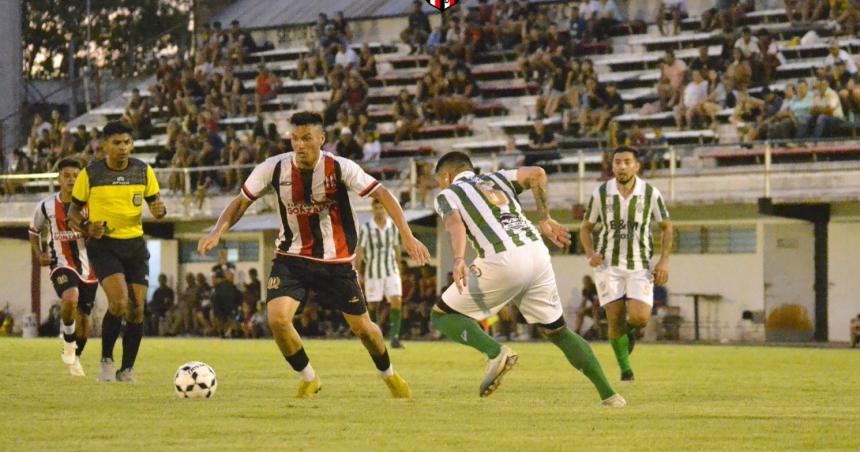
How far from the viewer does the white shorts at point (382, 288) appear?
2416 centimetres

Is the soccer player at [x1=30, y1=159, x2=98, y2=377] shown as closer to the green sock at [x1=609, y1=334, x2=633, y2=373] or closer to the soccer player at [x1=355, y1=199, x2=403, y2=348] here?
the green sock at [x1=609, y1=334, x2=633, y2=373]

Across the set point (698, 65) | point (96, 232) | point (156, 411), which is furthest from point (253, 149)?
point (156, 411)

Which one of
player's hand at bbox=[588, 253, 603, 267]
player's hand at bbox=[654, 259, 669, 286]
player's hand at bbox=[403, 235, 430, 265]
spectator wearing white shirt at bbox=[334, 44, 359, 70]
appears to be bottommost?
player's hand at bbox=[654, 259, 669, 286]

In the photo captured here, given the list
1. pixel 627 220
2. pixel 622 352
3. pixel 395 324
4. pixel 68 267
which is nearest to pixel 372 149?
pixel 395 324

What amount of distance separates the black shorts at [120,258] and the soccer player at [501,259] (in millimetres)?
3329

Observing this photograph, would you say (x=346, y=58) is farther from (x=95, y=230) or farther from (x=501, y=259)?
(x=501, y=259)

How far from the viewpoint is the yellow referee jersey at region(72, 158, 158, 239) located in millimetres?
13656

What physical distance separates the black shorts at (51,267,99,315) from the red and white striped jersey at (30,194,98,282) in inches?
2.1

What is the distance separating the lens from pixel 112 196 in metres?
13.7

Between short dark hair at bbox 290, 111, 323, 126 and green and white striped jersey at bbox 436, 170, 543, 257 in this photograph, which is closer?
short dark hair at bbox 290, 111, 323, 126

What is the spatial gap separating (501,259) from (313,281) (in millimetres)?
1362

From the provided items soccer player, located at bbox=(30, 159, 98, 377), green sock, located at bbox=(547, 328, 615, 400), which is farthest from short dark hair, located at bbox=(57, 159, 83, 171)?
green sock, located at bbox=(547, 328, 615, 400)

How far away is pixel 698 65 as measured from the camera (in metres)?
31.5

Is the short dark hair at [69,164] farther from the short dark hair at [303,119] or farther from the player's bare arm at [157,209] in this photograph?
the short dark hair at [303,119]
